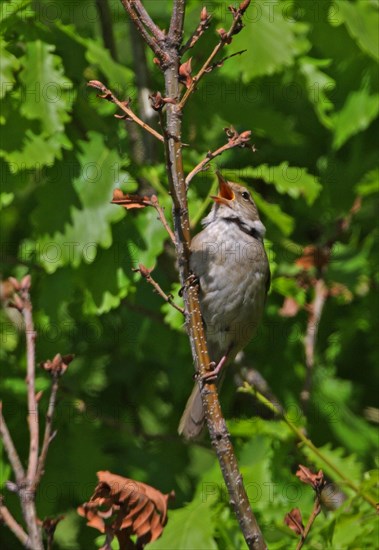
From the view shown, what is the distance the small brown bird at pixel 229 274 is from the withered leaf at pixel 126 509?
1.72 m

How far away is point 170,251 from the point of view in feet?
17.0

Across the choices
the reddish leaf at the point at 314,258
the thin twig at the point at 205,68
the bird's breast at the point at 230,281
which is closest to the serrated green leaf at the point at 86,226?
the bird's breast at the point at 230,281

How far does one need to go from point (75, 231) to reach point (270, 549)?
5.51ft

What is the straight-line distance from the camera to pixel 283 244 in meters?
5.64

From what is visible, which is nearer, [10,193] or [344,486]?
[344,486]

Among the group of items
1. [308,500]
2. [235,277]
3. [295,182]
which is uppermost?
[295,182]

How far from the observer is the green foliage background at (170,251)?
4520 mm

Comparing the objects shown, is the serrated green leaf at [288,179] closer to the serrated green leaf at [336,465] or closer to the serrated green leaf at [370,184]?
the serrated green leaf at [370,184]

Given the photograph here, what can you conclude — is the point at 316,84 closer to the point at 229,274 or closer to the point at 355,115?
the point at 355,115

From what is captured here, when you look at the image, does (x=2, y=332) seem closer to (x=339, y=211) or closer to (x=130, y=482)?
(x=339, y=211)

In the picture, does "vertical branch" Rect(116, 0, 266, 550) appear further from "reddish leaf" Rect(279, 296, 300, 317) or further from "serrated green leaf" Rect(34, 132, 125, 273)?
"reddish leaf" Rect(279, 296, 300, 317)

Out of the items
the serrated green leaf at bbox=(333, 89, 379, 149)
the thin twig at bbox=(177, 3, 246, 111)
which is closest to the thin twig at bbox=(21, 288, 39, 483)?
the thin twig at bbox=(177, 3, 246, 111)

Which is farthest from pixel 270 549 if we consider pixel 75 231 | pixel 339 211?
pixel 339 211

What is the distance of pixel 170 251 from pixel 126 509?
94.2 inches
